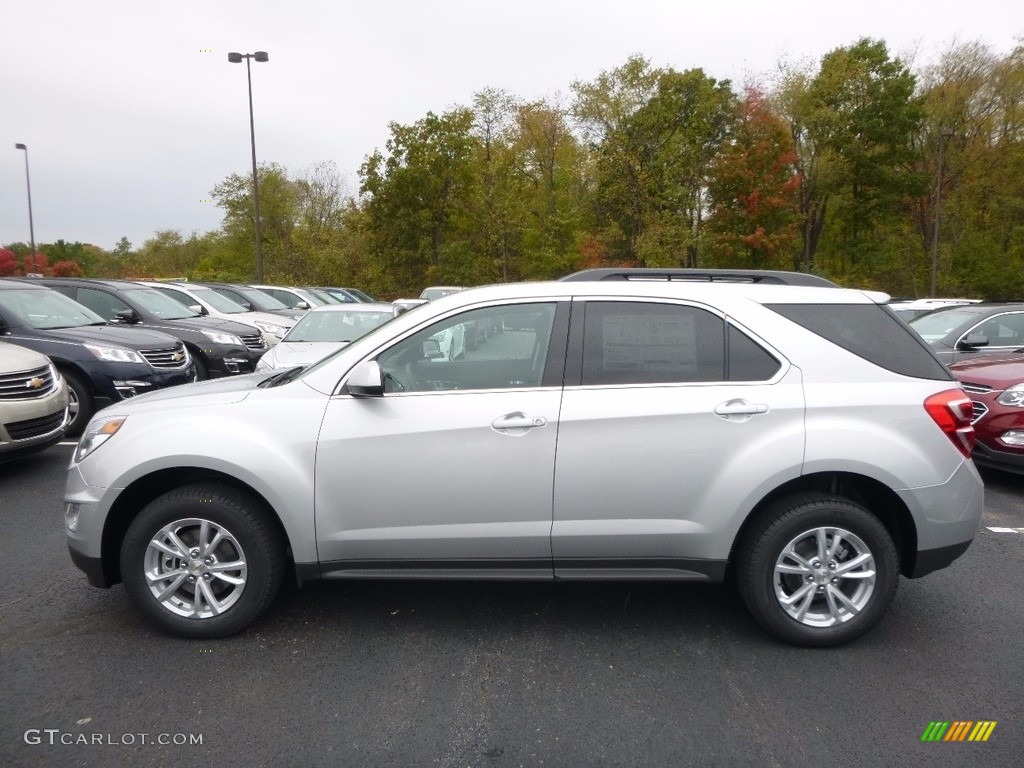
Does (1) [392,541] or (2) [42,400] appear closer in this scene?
(1) [392,541]

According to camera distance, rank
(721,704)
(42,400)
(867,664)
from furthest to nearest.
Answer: (42,400) → (867,664) → (721,704)

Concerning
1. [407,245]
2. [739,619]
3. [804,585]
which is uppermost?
[407,245]

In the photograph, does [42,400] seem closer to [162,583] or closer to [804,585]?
[162,583]

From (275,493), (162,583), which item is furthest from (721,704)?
(162,583)

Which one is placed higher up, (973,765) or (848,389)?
(848,389)

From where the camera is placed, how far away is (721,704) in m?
3.16

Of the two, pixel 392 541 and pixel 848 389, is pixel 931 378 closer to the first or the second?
pixel 848 389

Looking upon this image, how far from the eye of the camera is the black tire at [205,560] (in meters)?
3.59

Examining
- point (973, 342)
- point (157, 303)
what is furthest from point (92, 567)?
point (157, 303)

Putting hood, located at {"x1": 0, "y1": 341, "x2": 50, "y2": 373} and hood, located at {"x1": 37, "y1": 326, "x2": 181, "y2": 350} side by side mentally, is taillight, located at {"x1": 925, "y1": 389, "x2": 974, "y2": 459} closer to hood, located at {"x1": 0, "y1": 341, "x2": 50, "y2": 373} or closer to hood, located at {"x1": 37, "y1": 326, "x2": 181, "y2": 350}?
hood, located at {"x1": 0, "y1": 341, "x2": 50, "y2": 373}

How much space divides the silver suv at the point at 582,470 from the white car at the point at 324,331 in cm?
623

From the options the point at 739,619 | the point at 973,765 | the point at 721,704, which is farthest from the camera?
the point at 739,619

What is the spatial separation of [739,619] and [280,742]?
2.42 metres

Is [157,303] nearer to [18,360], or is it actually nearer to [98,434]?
[18,360]
